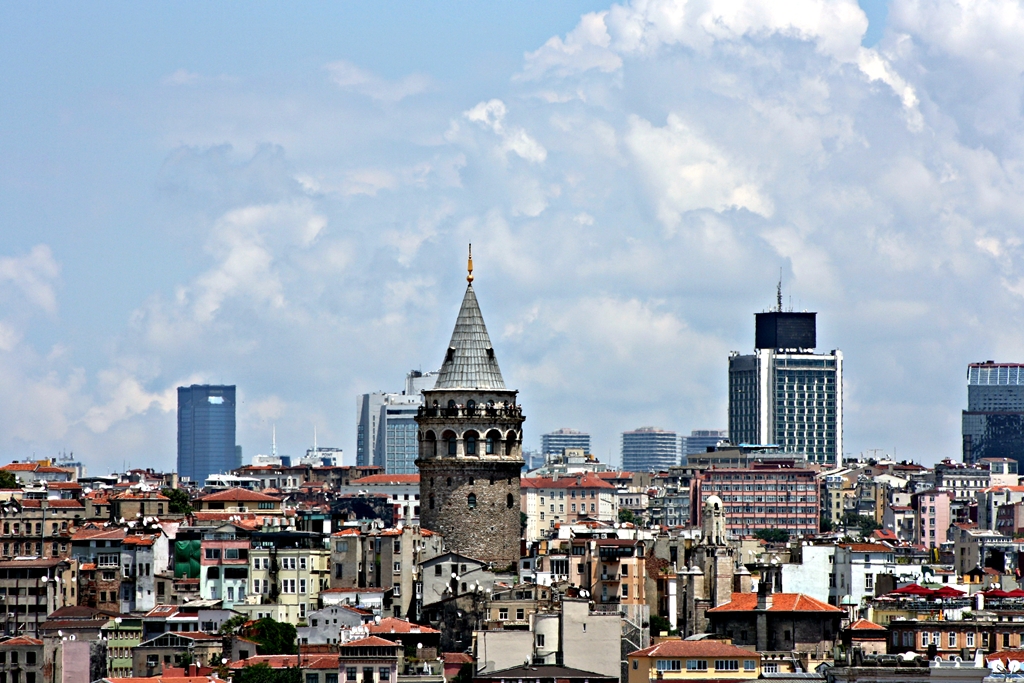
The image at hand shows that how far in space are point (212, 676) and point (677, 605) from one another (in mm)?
23082

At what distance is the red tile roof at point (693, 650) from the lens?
278 feet

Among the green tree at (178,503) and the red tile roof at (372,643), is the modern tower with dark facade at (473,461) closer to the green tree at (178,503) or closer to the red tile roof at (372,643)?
the red tile roof at (372,643)

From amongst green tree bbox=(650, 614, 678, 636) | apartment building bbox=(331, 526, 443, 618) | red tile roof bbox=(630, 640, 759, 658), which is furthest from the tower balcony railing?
red tile roof bbox=(630, 640, 759, 658)

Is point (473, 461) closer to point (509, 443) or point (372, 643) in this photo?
point (509, 443)

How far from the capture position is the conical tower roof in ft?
340

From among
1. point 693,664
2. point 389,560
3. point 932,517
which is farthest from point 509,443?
point 932,517

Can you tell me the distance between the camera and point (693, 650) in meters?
85.1

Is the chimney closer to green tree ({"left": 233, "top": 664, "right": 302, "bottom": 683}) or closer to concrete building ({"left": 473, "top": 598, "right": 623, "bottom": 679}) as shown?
concrete building ({"left": 473, "top": 598, "right": 623, "bottom": 679})

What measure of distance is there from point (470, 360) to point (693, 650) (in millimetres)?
22465

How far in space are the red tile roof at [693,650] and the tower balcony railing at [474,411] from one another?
1894 cm

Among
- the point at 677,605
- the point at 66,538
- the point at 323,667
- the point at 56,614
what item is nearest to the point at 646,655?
the point at 323,667

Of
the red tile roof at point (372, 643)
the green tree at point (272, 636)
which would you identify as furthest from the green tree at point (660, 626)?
the red tile roof at point (372, 643)

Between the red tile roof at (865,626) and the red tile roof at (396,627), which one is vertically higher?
the red tile roof at (865,626)

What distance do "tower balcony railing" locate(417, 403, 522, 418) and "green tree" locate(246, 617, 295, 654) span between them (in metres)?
10.9
